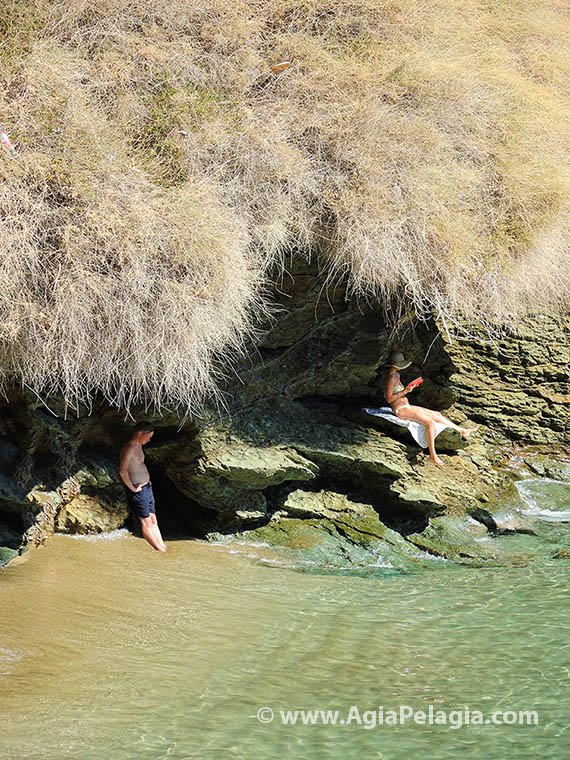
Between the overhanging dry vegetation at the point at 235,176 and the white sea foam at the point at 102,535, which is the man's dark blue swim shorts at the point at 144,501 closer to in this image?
the white sea foam at the point at 102,535

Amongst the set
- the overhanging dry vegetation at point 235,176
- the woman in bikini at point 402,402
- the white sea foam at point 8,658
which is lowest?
the white sea foam at point 8,658

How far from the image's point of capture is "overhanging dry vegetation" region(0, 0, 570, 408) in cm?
576

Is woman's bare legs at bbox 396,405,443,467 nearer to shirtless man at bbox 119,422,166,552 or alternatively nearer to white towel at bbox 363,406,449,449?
white towel at bbox 363,406,449,449

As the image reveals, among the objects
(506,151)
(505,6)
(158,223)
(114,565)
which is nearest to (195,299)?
(158,223)

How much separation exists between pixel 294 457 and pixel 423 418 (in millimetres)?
1460

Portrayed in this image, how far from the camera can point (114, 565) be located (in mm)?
6191

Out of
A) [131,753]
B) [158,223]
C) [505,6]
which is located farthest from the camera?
[505,6]

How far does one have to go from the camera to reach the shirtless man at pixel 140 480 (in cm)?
664

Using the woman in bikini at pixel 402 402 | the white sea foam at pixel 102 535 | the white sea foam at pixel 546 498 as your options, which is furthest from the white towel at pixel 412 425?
the white sea foam at pixel 102 535

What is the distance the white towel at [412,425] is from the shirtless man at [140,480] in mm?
2241

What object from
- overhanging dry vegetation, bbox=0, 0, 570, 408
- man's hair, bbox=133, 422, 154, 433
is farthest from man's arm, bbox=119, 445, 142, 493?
overhanging dry vegetation, bbox=0, 0, 570, 408

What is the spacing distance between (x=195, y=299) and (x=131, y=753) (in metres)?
3.28

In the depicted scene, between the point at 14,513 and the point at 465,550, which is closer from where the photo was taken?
the point at 14,513

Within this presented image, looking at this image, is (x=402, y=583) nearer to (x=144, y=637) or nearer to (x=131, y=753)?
(x=144, y=637)
